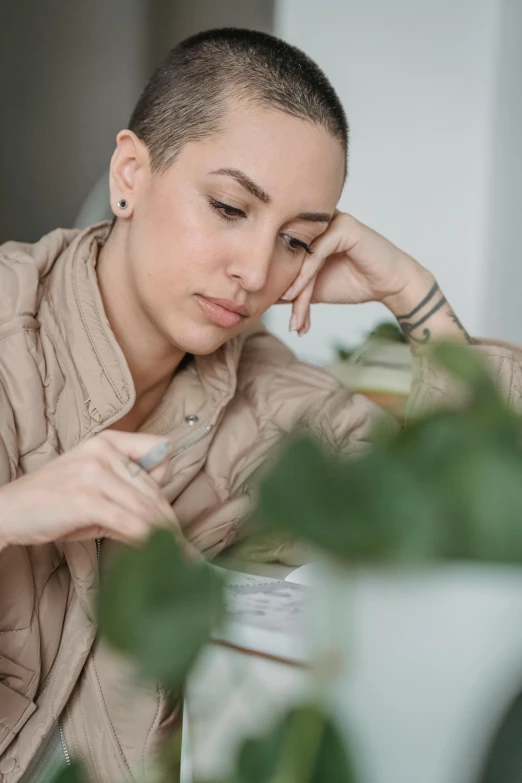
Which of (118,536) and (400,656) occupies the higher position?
(400,656)

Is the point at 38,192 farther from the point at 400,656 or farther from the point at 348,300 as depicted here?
the point at 400,656

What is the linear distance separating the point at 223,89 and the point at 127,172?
17 centimetres

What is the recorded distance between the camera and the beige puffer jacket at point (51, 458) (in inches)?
35.1

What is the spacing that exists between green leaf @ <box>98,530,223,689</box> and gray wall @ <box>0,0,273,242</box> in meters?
1.67

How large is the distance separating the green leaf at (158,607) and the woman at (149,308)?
0.69m

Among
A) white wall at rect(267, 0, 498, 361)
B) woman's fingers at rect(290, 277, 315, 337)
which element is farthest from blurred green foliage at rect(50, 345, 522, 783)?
white wall at rect(267, 0, 498, 361)

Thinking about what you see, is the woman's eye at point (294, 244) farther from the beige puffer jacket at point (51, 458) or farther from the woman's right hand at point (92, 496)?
the woman's right hand at point (92, 496)

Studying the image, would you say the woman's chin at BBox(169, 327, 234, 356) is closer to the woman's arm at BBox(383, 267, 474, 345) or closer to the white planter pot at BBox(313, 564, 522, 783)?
the woman's arm at BBox(383, 267, 474, 345)

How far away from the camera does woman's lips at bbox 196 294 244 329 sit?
0.97 metres

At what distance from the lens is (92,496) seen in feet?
2.04

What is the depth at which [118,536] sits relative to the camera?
0.62 m

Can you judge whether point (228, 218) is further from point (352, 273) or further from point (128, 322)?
point (352, 273)

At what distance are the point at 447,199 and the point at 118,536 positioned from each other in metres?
1.92

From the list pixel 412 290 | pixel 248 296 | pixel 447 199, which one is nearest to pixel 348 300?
pixel 412 290
